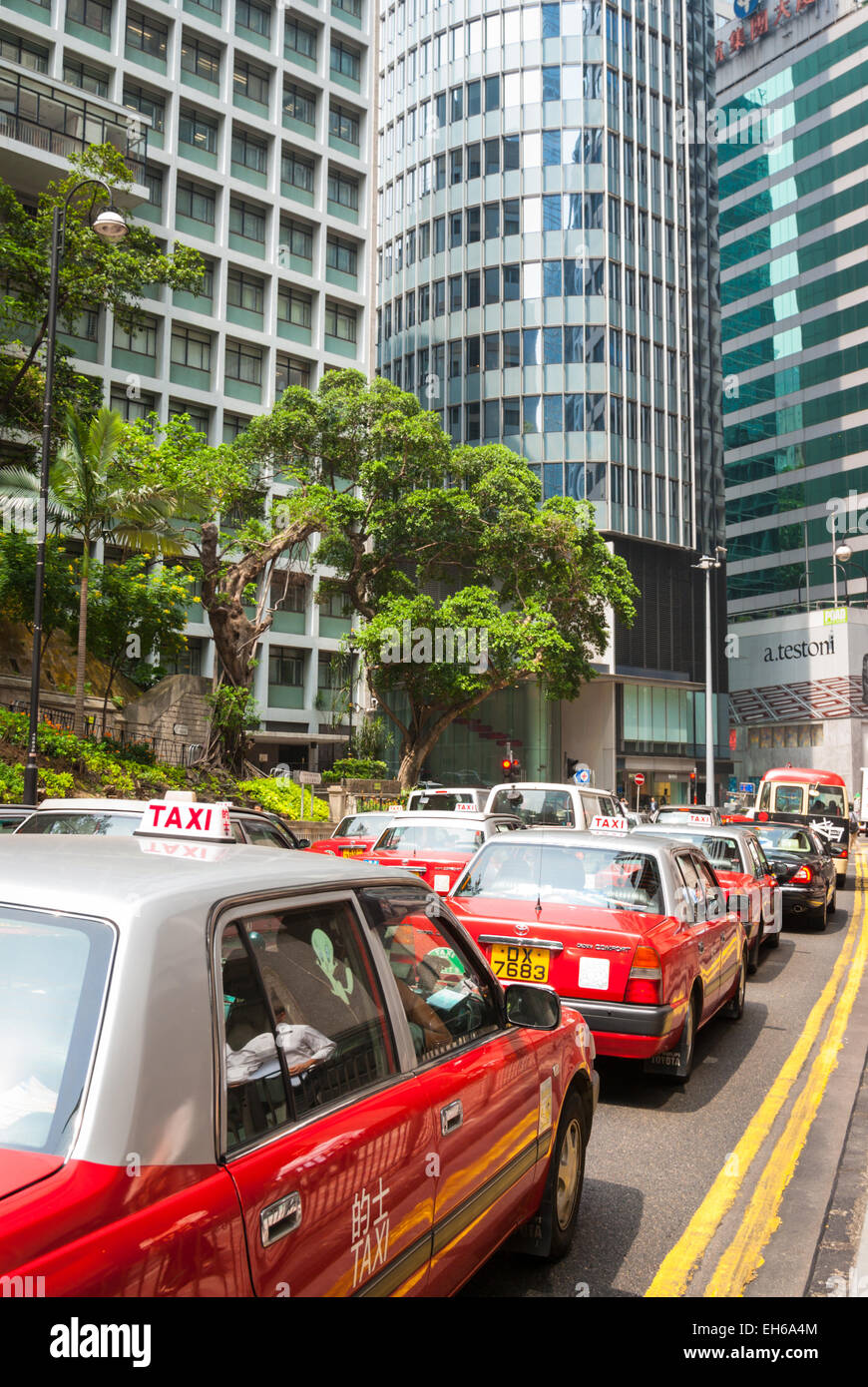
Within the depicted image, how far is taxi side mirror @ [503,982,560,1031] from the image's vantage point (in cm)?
366

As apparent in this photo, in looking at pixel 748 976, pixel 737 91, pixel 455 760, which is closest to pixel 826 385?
pixel 737 91

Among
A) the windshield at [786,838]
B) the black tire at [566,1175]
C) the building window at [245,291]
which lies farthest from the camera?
the building window at [245,291]

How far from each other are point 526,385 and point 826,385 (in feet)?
93.0

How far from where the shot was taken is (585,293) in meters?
51.0

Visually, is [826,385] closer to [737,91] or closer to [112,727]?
[737,91]

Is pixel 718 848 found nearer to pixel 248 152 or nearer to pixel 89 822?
pixel 89 822

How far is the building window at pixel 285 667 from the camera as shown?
40656 mm

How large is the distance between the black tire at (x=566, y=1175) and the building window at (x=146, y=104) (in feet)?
136

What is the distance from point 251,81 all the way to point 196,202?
622 cm

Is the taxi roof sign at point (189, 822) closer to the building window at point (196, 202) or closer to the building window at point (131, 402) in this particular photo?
the building window at point (131, 402)

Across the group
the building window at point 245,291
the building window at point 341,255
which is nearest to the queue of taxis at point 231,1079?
the building window at point 245,291

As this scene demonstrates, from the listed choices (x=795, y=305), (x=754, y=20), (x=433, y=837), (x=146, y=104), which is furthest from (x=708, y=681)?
(x=754, y=20)

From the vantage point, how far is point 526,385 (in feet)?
168

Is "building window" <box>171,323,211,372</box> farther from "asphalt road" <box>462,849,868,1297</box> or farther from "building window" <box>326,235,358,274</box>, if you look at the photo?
"asphalt road" <box>462,849,868,1297</box>
